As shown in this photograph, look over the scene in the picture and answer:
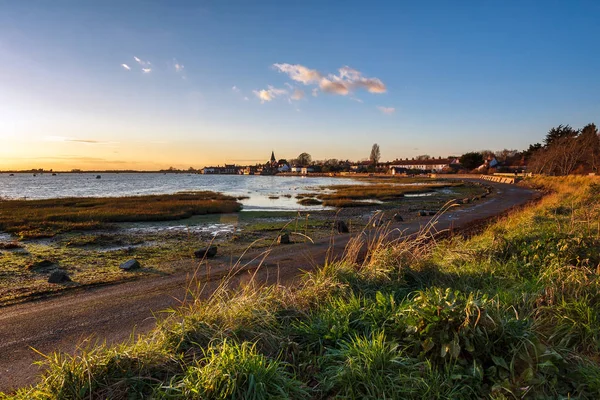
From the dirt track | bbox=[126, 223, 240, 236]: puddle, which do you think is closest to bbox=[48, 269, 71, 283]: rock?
the dirt track

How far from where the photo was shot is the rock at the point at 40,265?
36.1 feet

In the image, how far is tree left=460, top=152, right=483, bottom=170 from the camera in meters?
135

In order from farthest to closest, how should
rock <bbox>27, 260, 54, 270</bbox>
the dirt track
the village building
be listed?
the village building, rock <bbox>27, 260, 54, 270</bbox>, the dirt track

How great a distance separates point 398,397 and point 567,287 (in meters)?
3.92

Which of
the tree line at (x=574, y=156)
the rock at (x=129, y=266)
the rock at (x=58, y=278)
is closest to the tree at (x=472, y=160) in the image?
the tree line at (x=574, y=156)

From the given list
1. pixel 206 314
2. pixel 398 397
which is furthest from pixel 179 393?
pixel 398 397

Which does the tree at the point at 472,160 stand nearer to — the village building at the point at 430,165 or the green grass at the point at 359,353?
the village building at the point at 430,165

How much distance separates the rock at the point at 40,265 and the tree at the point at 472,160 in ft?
484

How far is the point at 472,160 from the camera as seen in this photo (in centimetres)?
13612

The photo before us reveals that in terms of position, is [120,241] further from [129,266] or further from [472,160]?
[472,160]

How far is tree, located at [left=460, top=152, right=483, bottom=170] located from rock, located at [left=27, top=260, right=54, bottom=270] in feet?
484

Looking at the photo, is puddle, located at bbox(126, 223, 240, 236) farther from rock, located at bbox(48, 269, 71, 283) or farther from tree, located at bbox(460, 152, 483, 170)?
tree, located at bbox(460, 152, 483, 170)

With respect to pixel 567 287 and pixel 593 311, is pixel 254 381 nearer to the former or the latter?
pixel 593 311

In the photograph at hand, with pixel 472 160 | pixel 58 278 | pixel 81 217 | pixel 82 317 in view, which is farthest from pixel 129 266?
pixel 472 160
